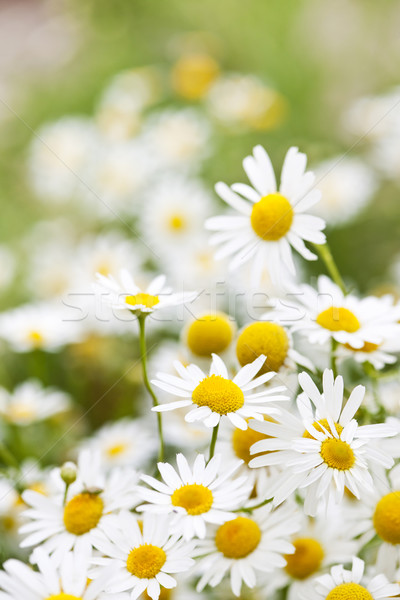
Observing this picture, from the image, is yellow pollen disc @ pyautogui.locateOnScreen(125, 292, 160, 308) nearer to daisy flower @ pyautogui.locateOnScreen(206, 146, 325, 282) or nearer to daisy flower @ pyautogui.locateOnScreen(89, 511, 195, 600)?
daisy flower @ pyautogui.locateOnScreen(206, 146, 325, 282)

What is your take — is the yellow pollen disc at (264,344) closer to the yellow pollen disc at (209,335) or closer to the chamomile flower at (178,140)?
the yellow pollen disc at (209,335)

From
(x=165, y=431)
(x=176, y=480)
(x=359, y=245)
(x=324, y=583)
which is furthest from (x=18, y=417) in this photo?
(x=359, y=245)

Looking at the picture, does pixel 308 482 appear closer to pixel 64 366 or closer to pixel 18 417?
pixel 18 417

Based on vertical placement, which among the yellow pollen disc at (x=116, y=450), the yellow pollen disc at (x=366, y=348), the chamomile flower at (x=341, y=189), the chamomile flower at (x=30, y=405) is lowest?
the yellow pollen disc at (x=116, y=450)

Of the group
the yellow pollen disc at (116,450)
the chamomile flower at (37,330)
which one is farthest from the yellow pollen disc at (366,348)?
the chamomile flower at (37,330)

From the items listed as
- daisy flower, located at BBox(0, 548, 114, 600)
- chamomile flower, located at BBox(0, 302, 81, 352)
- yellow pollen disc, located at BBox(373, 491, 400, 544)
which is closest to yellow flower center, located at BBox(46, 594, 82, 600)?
daisy flower, located at BBox(0, 548, 114, 600)

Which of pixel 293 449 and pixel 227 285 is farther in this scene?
pixel 227 285
